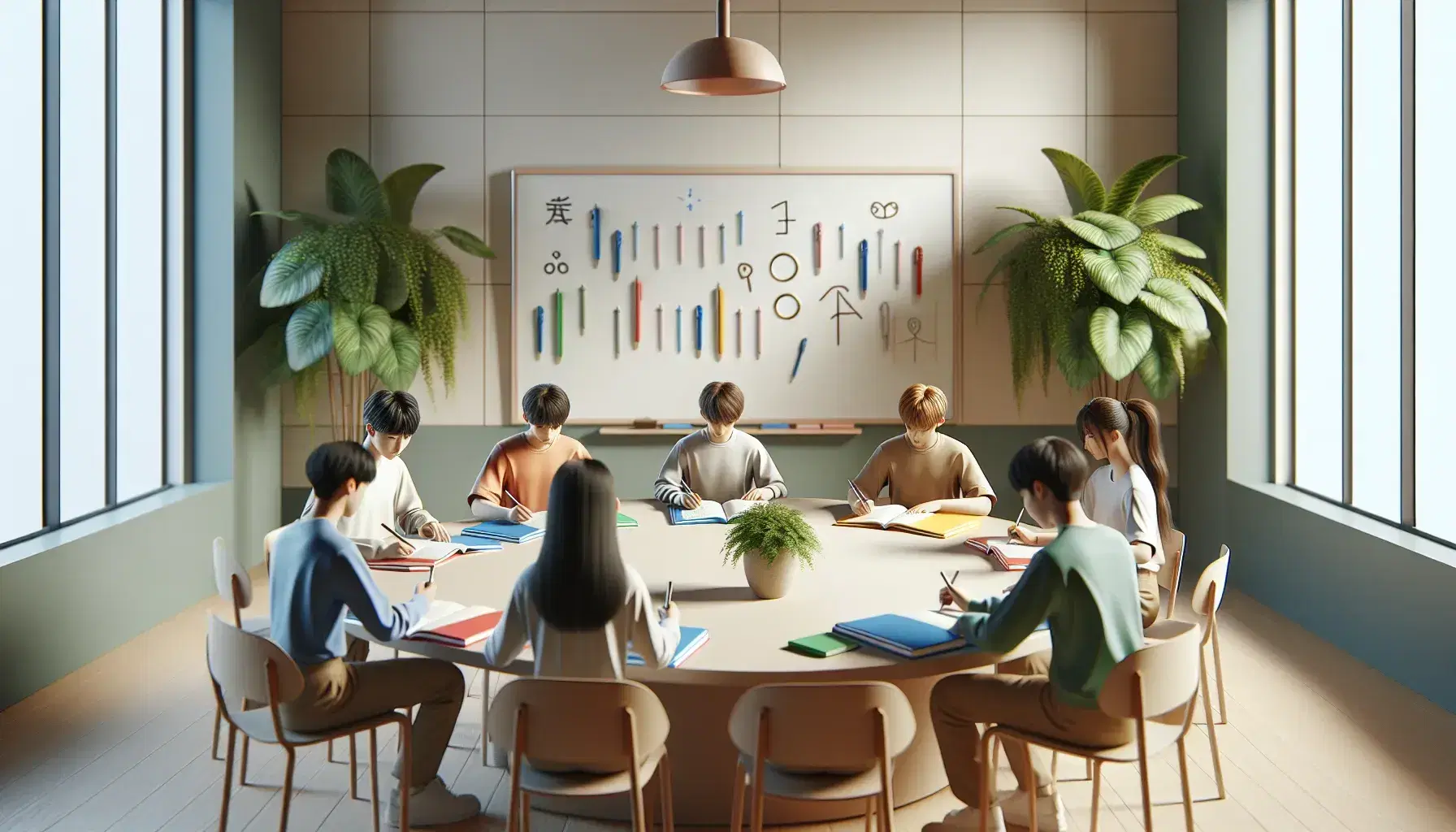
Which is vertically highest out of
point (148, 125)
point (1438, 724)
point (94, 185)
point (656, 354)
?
point (148, 125)

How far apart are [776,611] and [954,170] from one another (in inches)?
172

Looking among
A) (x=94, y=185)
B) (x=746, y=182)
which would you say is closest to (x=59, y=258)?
(x=94, y=185)

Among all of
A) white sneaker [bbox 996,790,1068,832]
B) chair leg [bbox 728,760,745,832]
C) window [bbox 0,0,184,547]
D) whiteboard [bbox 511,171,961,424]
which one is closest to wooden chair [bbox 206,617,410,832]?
chair leg [bbox 728,760,745,832]

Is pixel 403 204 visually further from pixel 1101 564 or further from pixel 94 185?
pixel 1101 564

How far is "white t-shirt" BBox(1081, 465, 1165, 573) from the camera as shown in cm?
359

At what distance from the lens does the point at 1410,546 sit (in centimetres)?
460

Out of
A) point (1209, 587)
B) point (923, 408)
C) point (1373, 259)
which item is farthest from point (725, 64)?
point (1373, 259)

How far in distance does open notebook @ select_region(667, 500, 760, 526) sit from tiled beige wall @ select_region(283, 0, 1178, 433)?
277cm

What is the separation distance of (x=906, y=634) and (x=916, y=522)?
139 cm

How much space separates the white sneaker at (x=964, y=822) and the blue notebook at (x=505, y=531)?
153 cm

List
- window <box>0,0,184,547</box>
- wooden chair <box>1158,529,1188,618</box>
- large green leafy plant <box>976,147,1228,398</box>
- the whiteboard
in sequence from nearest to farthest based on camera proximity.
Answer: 1. wooden chair <box>1158,529,1188,618</box>
2. window <box>0,0,184,547</box>
3. large green leafy plant <box>976,147,1228,398</box>
4. the whiteboard

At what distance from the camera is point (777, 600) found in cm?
312

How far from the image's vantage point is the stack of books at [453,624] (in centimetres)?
273

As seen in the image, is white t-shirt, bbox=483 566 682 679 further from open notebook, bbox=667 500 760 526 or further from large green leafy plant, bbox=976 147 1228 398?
large green leafy plant, bbox=976 147 1228 398
